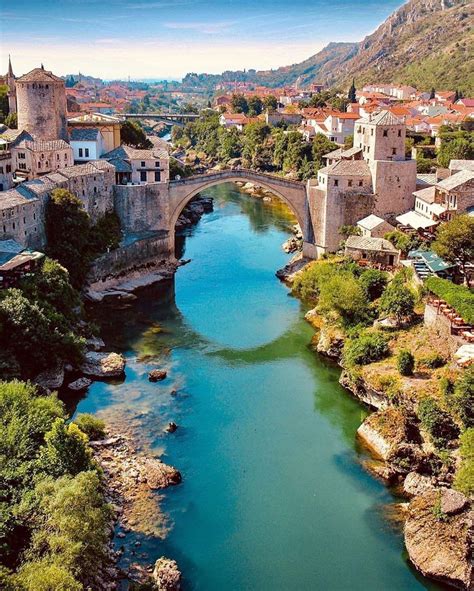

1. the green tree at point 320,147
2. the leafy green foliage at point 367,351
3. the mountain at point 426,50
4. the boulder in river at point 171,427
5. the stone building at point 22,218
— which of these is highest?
the mountain at point 426,50

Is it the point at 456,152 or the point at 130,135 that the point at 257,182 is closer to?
the point at 130,135

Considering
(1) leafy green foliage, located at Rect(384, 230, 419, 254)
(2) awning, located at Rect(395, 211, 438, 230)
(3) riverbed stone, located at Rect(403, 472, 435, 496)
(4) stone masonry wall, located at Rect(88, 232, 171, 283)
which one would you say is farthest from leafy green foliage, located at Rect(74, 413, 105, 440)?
(2) awning, located at Rect(395, 211, 438, 230)

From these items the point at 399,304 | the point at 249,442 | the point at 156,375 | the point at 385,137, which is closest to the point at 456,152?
the point at 385,137

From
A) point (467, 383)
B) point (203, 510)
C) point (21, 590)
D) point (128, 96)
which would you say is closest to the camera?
point (21, 590)

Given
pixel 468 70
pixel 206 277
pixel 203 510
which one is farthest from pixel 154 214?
pixel 468 70

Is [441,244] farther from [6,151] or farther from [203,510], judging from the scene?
[6,151]

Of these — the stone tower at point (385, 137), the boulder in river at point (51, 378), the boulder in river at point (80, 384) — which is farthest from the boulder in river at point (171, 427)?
the stone tower at point (385, 137)

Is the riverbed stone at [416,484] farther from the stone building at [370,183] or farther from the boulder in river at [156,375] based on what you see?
the stone building at [370,183]
